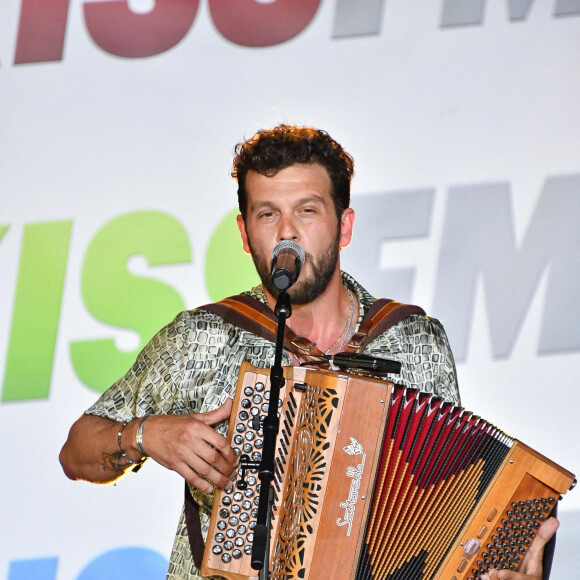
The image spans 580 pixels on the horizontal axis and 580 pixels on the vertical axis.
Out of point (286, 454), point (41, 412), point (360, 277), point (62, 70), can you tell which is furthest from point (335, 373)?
point (62, 70)

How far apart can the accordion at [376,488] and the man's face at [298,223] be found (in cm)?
56

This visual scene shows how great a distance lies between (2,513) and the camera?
3816mm

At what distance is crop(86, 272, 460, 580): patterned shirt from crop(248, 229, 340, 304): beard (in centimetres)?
16

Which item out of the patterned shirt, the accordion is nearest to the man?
the patterned shirt

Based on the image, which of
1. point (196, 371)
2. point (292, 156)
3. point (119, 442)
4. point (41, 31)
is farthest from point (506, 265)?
point (41, 31)

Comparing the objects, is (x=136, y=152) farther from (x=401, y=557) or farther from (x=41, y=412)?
(x=401, y=557)

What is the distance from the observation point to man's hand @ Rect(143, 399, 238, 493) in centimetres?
220

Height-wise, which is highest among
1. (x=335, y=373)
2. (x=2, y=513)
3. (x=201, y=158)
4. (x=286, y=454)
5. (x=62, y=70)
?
(x=62, y=70)

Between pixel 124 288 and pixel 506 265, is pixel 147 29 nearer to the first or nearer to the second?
pixel 124 288

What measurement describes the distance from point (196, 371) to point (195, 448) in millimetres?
477

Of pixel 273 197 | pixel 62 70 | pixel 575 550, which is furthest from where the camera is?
pixel 62 70

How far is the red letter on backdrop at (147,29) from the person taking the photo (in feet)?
13.3

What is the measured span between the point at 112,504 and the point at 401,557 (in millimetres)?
1837

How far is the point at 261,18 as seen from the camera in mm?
4074
